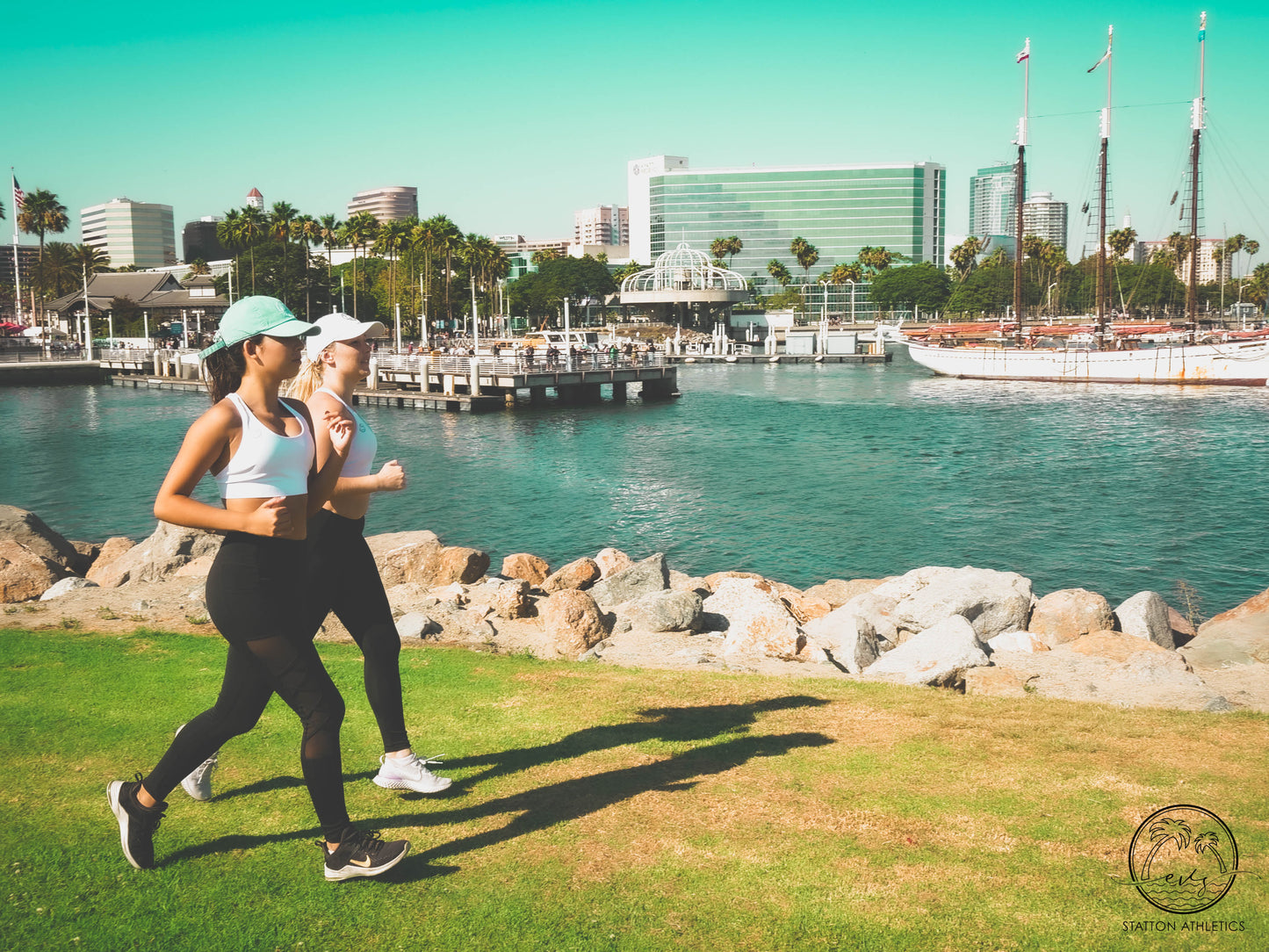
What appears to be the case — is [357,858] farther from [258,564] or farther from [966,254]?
[966,254]

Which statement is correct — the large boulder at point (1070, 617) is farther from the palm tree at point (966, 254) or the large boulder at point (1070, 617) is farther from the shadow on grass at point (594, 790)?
the palm tree at point (966, 254)

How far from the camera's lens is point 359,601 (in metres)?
4.74

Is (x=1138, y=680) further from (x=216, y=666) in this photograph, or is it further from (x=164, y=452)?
(x=164, y=452)

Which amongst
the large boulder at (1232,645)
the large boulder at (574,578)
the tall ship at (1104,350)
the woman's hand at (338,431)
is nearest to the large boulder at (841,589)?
the large boulder at (574,578)

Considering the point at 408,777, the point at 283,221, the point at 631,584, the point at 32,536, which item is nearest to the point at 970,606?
the point at 631,584

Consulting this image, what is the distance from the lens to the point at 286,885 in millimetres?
4012

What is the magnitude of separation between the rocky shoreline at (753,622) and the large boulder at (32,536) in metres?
0.03

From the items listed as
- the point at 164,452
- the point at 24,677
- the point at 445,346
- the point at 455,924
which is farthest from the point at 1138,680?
the point at 445,346

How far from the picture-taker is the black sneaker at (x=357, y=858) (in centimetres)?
398

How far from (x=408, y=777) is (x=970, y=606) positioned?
26.4ft

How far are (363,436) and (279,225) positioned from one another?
3738 inches

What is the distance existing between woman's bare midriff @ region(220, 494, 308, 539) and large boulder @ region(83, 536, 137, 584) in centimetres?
1087

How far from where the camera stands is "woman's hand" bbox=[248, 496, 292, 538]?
3.70m

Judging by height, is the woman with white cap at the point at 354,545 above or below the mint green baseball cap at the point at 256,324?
below
